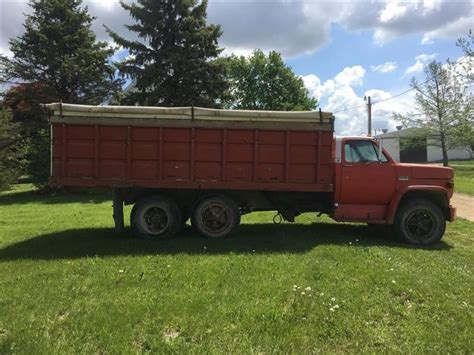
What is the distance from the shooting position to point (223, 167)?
33.6 feet

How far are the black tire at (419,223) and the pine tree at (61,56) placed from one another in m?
20.6

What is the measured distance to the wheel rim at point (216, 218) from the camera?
413 inches

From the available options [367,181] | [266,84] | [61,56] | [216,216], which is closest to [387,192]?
[367,181]

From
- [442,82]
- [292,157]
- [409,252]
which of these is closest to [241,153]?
[292,157]

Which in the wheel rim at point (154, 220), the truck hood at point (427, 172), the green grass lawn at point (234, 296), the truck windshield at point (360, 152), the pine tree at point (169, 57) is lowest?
the green grass lawn at point (234, 296)

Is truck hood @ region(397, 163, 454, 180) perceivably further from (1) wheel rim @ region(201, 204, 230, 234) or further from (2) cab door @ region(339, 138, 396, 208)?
(1) wheel rim @ region(201, 204, 230, 234)

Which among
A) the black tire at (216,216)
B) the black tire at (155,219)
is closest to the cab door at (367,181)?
the black tire at (216,216)

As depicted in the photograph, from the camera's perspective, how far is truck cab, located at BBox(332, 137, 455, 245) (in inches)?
416

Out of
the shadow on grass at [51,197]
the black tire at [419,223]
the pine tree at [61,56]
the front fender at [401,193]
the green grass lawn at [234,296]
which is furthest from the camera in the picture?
the pine tree at [61,56]

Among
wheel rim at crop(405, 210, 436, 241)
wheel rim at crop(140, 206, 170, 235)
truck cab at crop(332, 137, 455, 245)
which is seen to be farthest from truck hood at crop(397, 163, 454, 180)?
wheel rim at crop(140, 206, 170, 235)

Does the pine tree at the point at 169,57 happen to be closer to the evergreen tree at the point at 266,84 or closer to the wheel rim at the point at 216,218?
the wheel rim at the point at 216,218

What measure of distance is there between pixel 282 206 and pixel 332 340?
5.86m

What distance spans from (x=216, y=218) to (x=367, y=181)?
3.06 m

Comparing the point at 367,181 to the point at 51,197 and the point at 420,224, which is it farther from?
the point at 51,197
